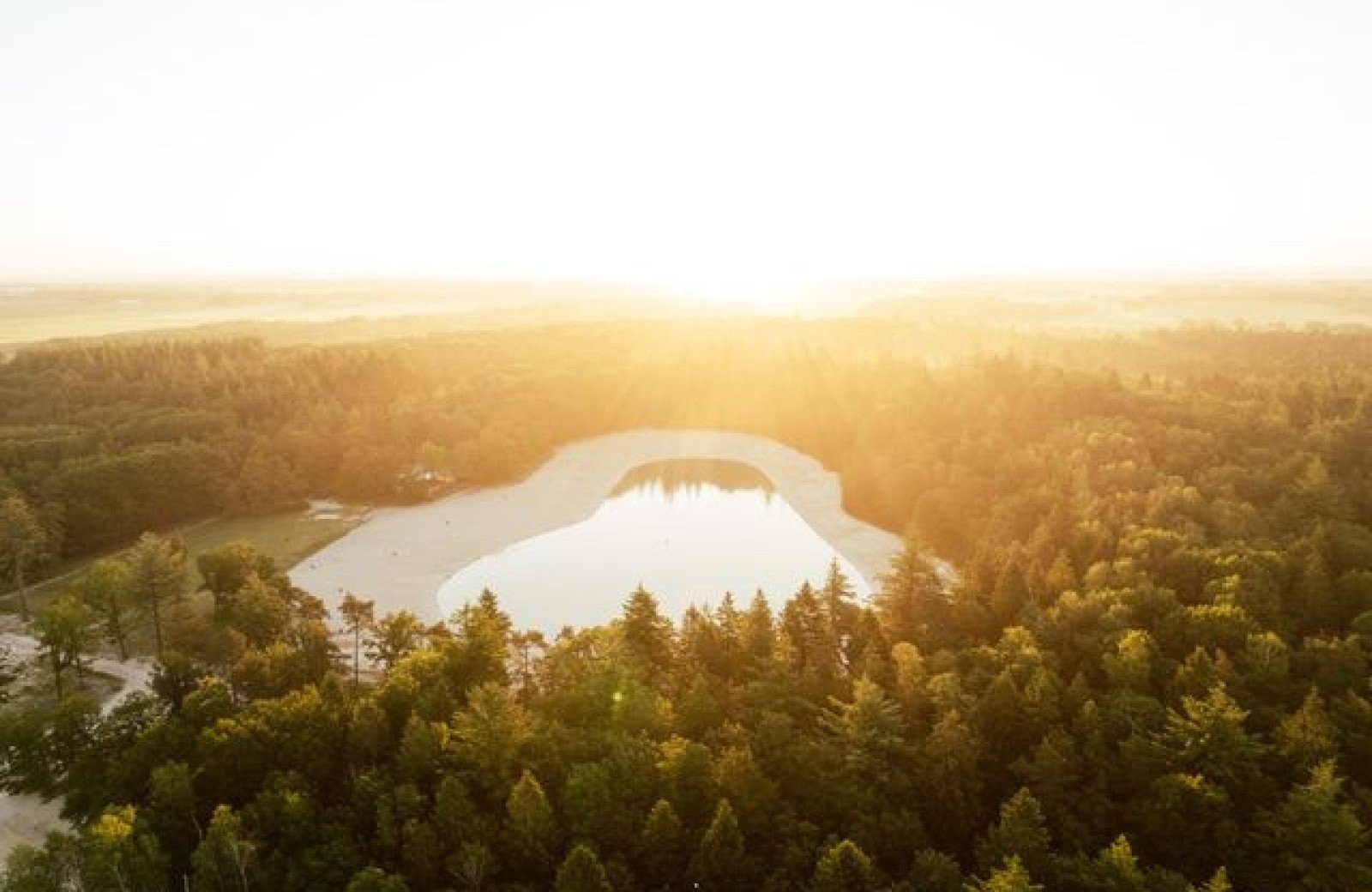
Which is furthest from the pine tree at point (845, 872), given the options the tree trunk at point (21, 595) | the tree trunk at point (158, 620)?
the tree trunk at point (21, 595)

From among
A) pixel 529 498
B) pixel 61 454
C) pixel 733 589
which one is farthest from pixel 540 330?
pixel 733 589

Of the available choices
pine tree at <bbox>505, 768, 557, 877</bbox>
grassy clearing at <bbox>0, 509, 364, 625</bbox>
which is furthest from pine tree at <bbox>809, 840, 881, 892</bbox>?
grassy clearing at <bbox>0, 509, 364, 625</bbox>

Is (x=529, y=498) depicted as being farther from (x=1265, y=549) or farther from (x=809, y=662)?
(x=1265, y=549)

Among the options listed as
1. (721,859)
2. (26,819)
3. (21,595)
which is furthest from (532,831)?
(21,595)

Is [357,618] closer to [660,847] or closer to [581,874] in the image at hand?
[581,874]

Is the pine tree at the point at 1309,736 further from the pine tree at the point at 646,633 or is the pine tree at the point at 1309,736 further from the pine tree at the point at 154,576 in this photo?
the pine tree at the point at 154,576

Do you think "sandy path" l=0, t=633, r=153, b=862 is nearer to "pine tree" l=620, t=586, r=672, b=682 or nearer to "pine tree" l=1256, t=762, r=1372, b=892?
"pine tree" l=620, t=586, r=672, b=682

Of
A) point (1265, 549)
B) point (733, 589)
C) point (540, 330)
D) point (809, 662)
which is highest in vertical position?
point (540, 330)
